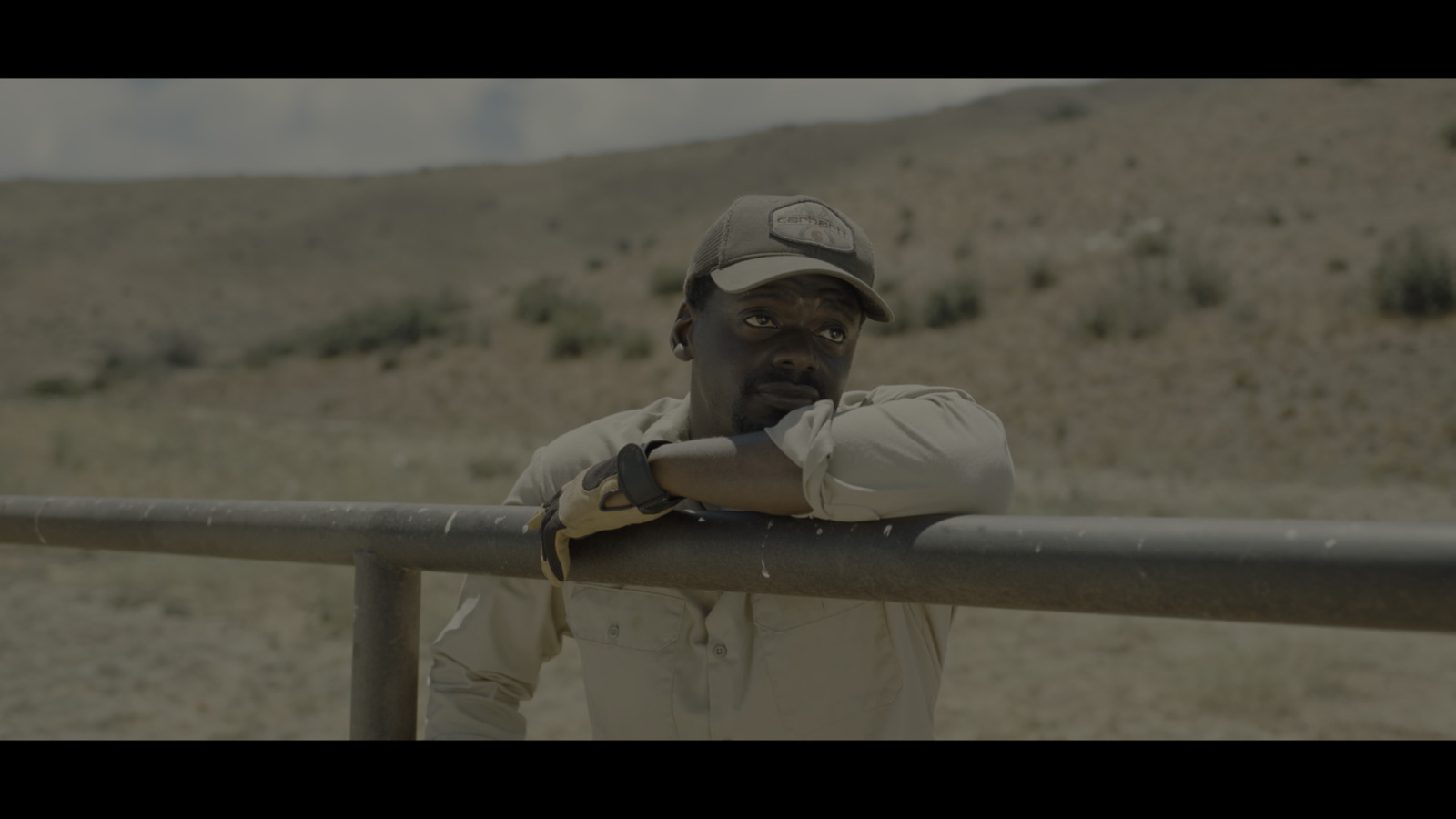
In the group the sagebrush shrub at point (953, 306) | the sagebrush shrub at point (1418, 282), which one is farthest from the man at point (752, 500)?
the sagebrush shrub at point (953, 306)

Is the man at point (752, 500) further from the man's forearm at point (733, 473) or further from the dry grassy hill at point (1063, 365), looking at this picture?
the dry grassy hill at point (1063, 365)

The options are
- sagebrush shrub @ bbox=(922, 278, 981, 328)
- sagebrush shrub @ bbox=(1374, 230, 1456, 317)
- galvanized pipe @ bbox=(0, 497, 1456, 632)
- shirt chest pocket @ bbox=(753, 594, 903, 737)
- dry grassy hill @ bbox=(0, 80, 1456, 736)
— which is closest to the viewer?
galvanized pipe @ bbox=(0, 497, 1456, 632)

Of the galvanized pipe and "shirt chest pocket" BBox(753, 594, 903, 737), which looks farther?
"shirt chest pocket" BBox(753, 594, 903, 737)

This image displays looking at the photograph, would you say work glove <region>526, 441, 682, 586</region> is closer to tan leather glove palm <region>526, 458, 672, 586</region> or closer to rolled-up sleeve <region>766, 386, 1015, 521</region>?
tan leather glove palm <region>526, 458, 672, 586</region>

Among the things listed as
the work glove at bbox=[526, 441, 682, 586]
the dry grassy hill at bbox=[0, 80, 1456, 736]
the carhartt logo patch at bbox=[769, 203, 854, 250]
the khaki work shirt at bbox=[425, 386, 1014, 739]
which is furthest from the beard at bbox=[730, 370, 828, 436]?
the dry grassy hill at bbox=[0, 80, 1456, 736]

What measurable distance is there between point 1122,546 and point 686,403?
136cm

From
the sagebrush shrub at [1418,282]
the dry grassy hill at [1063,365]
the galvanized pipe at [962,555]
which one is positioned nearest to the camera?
the galvanized pipe at [962,555]

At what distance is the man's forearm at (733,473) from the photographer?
1413 mm

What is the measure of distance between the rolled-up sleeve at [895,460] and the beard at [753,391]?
1.27ft

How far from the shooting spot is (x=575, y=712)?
6738 millimetres

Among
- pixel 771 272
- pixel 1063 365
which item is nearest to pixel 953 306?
pixel 1063 365

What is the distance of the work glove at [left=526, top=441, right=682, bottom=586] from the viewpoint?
4.37 ft

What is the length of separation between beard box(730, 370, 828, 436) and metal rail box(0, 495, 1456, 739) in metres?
0.60

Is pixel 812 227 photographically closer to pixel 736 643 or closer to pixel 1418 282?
pixel 736 643
